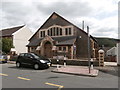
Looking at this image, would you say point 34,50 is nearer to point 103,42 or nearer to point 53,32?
point 53,32

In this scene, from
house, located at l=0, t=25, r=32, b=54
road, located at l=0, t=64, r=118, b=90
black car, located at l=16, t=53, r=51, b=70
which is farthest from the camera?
house, located at l=0, t=25, r=32, b=54

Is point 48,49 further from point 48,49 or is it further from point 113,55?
point 113,55

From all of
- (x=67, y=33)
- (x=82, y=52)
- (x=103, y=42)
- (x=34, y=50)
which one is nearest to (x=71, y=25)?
(x=67, y=33)

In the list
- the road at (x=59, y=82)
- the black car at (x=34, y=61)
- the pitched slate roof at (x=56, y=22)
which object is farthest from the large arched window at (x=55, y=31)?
the road at (x=59, y=82)

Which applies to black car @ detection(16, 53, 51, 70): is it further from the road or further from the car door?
the road

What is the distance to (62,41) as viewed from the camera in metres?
21.0

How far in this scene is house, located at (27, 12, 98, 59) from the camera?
19.7 meters

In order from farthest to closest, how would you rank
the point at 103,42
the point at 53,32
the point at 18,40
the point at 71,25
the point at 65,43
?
1. the point at 103,42
2. the point at 18,40
3. the point at 53,32
4. the point at 71,25
5. the point at 65,43

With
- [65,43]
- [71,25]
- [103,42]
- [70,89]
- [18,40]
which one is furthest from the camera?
[103,42]

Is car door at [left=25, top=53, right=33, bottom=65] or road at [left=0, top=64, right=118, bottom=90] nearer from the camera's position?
road at [left=0, top=64, right=118, bottom=90]

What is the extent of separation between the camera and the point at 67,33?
2186 cm

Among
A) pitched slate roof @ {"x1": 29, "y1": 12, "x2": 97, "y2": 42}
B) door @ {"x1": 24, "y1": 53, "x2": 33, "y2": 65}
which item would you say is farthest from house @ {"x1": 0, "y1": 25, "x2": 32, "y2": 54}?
door @ {"x1": 24, "y1": 53, "x2": 33, "y2": 65}

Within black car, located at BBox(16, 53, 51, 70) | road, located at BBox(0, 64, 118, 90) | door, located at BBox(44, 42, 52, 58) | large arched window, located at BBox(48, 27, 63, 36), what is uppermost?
large arched window, located at BBox(48, 27, 63, 36)

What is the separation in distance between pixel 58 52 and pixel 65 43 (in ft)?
7.15
